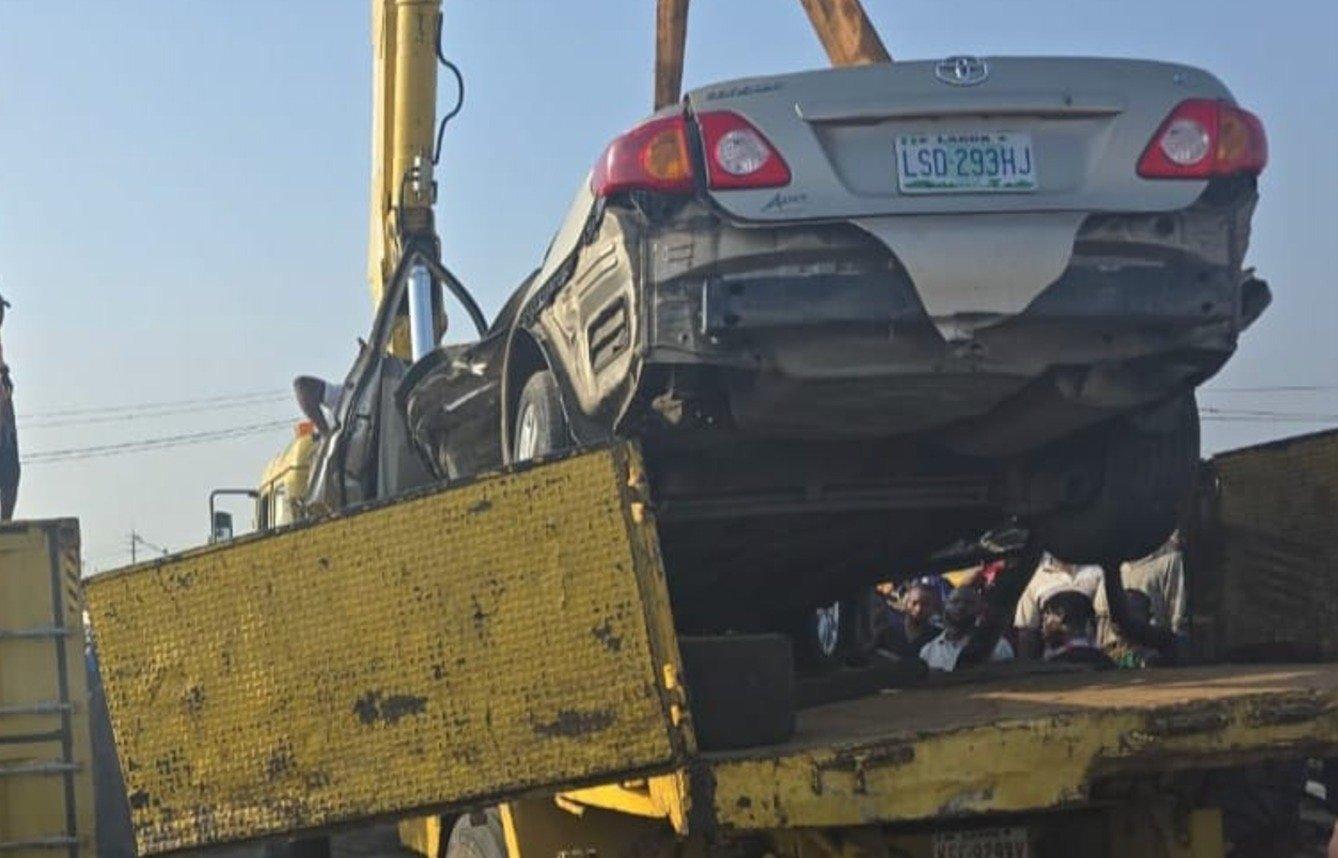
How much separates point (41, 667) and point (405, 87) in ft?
11.4

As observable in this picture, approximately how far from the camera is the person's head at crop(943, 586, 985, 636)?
28.6ft

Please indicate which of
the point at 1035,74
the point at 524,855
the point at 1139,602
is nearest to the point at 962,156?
the point at 1035,74

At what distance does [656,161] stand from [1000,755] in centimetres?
193

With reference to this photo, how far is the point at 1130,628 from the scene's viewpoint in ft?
23.3

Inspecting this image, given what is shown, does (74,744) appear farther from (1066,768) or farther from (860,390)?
(1066,768)

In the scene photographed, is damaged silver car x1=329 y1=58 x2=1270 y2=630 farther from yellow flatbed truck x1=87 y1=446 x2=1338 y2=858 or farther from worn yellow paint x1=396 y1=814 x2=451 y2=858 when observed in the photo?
worn yellow paint x1=396 y1=814 x2=451 y2=858

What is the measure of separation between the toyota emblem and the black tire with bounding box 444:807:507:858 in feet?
7.49

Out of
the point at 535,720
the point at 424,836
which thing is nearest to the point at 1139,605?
the point at 424,836

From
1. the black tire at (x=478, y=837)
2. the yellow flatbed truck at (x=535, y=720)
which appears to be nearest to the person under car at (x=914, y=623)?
the black tire at (x=478, y=837)

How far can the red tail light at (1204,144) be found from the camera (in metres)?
5.45

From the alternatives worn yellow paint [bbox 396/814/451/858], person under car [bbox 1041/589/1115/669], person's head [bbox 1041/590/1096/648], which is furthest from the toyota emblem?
person's head [bbox 1041/590/1096/648]

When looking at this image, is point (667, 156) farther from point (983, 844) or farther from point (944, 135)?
point (983, 844)

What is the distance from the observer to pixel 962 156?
17.5 ft

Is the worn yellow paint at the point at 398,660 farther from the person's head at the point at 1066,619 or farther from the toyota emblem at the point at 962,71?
the person's head at the point at 1066,619
